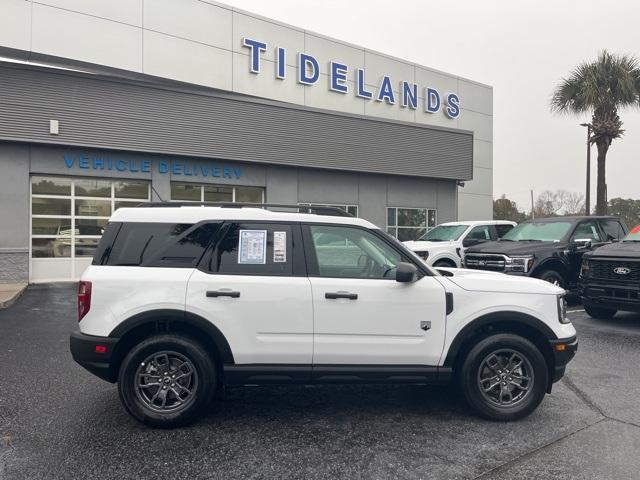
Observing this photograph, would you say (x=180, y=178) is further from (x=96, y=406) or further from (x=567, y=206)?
(x=567, y=206)

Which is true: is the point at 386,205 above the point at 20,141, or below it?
below

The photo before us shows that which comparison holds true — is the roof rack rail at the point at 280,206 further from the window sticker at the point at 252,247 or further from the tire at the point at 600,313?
the tire at the point at 600,313

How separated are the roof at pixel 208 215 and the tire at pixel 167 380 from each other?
0.99 m

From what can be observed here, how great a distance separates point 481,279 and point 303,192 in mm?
14701

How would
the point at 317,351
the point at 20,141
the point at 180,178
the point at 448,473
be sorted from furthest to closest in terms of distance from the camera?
the point at 180,178 → the point at 20,141 → the point at 317,351 → the point at 448,473

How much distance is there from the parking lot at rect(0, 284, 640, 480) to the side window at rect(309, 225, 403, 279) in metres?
1.26

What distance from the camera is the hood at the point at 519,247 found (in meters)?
10.1

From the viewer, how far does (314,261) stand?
4422 millimetres

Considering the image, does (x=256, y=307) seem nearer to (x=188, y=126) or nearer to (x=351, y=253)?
(x=351, y=253)

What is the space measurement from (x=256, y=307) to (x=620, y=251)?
280 inches

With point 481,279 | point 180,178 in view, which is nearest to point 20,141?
point 180,178

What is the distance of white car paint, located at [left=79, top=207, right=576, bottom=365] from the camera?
164 inches

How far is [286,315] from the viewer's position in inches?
167

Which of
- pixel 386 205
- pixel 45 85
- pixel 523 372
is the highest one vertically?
pixel 45 85
